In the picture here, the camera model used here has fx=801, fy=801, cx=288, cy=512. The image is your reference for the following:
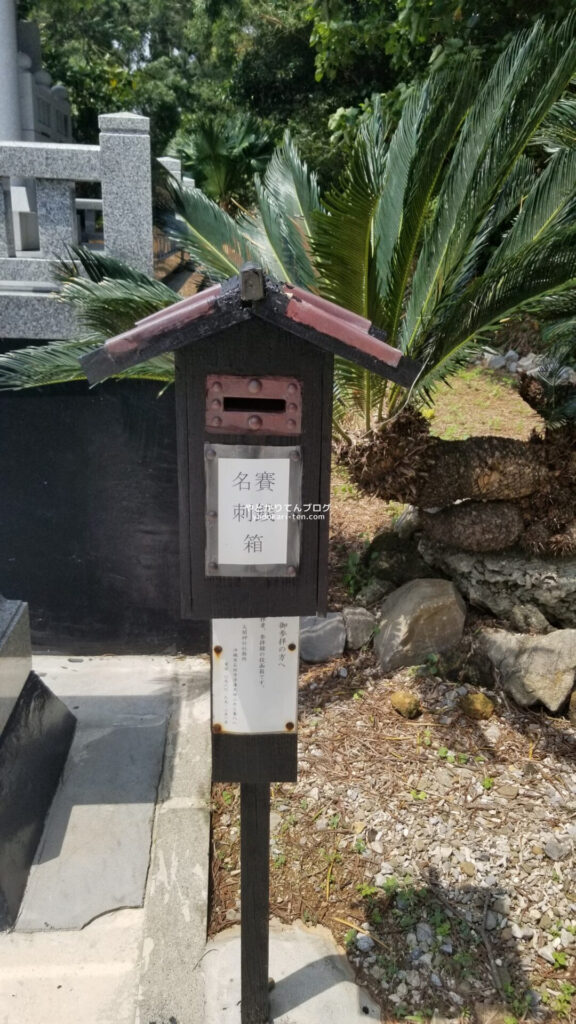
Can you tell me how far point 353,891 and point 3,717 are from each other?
1.44 m

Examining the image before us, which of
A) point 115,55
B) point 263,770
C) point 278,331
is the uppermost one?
point 115,55

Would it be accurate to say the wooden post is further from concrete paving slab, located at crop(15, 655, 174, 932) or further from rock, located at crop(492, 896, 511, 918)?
rock, located at crop(492, 896, 511, 918)

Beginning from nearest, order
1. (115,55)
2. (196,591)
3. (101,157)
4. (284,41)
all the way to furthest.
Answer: (196,591) < (101,157) < (284,41) < (115,55)

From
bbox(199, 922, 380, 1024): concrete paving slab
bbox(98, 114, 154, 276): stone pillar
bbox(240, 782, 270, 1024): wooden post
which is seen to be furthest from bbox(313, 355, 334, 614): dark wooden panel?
bbox(98, 114, 154, 276): stone pillar

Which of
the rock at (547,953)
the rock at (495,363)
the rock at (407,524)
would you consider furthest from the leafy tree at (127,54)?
the rock at (547,953)

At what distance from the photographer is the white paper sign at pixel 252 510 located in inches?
75.7

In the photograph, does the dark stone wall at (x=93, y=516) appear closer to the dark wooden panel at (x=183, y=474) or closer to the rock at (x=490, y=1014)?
the dark wooden panel at (x=183, y=474)

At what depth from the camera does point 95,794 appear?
334 cm

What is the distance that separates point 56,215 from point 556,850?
3.57m

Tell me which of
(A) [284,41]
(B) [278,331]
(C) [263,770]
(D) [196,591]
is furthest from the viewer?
(A) [284,41]

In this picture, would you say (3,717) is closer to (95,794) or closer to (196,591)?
(95,794)

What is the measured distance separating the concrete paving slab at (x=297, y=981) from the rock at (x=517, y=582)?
1907mm

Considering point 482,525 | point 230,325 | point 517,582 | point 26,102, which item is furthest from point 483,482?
point 26,102

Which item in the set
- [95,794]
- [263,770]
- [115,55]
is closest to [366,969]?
[263,770]
